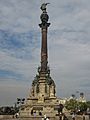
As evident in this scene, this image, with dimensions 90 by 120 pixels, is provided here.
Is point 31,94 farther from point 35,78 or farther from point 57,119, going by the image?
point 57,119

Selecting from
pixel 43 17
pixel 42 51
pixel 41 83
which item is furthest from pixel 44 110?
pixel 43 17

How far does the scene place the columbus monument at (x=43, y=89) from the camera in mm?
75250

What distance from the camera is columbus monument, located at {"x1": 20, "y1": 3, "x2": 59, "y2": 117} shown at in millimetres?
75250

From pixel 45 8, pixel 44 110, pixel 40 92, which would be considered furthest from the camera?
pixel 45 8

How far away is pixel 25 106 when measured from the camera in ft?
252

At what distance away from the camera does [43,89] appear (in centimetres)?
7838

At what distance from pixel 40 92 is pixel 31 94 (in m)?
2.61

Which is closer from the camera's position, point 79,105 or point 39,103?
point 39,103

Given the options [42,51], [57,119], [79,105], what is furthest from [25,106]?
[79,105]

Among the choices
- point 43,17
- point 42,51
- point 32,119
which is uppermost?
point 43,17

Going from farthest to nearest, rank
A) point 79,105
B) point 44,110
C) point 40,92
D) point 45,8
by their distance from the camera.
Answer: point 79,105
point 45,8
point 40,92
point 44,110

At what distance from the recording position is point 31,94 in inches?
3132

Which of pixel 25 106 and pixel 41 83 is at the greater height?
pixel 41 83

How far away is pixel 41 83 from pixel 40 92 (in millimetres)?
2134
